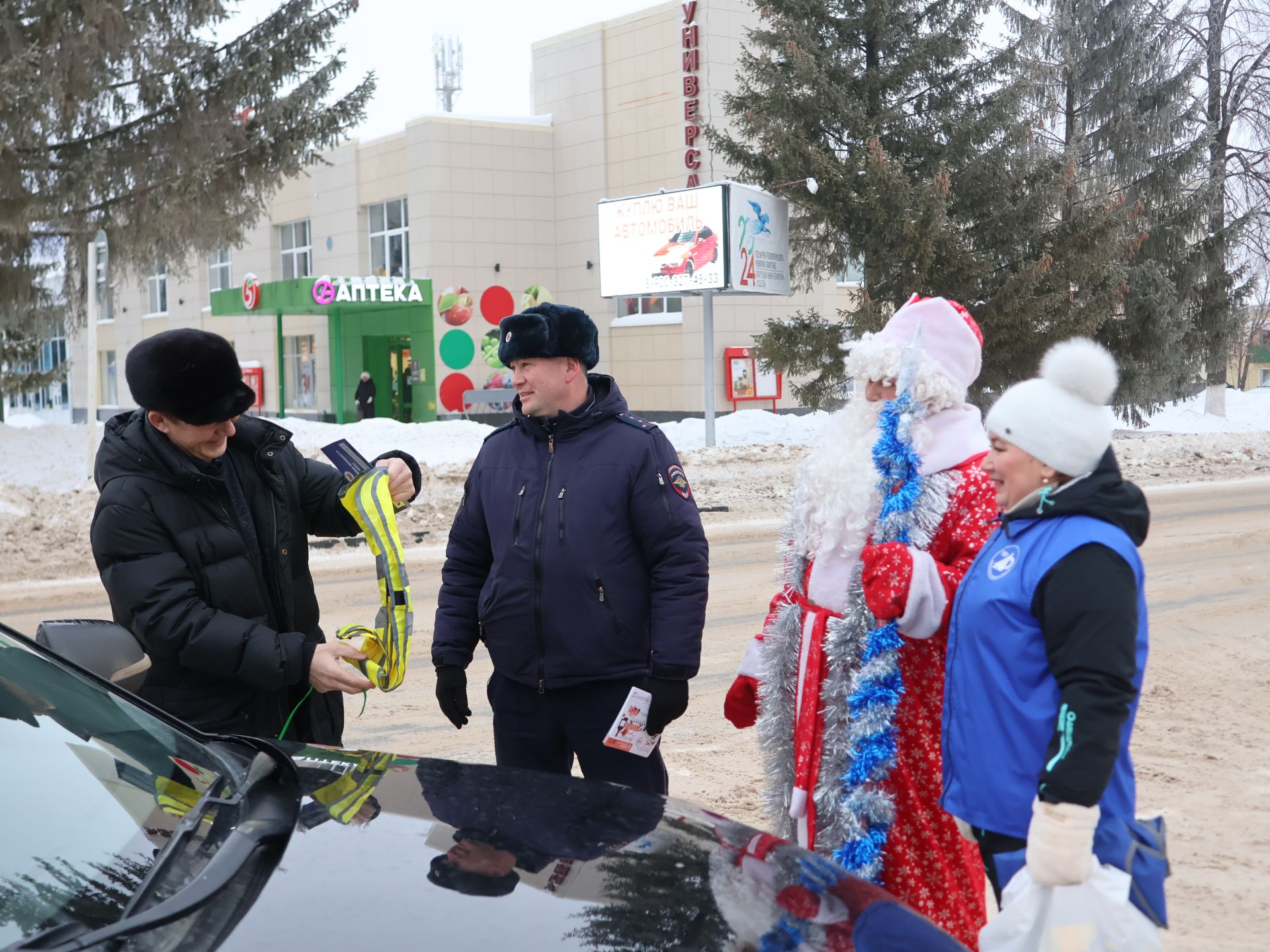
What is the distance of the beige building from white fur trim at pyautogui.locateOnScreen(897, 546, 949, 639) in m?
29.2

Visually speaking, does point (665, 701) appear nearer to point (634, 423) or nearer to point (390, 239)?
point (634, 423)

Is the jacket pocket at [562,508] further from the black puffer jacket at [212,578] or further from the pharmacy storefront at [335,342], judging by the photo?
the pharmacy storefront at [335,342]

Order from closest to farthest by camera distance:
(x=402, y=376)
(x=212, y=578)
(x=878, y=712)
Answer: (x=878, y=712)
(x=212, y=578)
(x=402, y=376)

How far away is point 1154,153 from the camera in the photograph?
30234 mm

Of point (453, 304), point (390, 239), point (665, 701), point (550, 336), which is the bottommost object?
point (665, 701)

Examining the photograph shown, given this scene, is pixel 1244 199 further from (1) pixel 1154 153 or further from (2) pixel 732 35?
(2) pixel 732 35

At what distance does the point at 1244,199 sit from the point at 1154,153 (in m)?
2.80

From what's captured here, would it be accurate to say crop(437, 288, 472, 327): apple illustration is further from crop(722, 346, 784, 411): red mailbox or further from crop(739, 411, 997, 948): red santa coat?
crop(739, 411, 997, 948): red santa coat

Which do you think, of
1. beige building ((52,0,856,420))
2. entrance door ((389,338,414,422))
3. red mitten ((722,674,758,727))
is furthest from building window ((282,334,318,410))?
red mitten ((722,674,758,727))

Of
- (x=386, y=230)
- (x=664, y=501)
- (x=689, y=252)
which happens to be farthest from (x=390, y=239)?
(x=664, y=501)

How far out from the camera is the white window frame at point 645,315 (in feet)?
108

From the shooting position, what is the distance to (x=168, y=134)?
17297mm

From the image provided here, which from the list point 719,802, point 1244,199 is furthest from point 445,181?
A: point 719,802

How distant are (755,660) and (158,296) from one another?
49466mm
